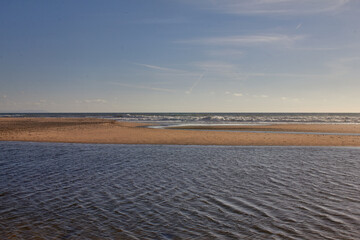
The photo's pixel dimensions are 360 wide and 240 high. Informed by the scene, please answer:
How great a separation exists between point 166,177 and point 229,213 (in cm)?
407

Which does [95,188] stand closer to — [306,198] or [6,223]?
[6,223]

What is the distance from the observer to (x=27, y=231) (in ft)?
18.4

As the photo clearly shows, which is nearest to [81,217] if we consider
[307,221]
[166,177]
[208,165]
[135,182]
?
[135,182]

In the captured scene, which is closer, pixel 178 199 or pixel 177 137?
pixel 178 199

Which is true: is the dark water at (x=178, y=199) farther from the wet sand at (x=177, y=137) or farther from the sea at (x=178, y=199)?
the wet sand at (x=177, y=137)

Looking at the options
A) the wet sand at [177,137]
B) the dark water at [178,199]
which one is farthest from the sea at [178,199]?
the wet sand at [177,137]

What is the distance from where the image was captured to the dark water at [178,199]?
18.8ft

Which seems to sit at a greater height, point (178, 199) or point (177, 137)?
point (177, 137)

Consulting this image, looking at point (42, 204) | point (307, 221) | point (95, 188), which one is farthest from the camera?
point (95, 188)

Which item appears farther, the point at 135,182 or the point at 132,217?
the point at 135,182

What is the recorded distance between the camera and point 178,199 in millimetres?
7824

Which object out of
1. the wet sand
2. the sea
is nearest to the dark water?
the sea

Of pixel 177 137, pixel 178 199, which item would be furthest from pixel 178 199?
pixel 177 137

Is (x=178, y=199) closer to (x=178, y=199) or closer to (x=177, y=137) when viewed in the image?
(x=178, y=199)
